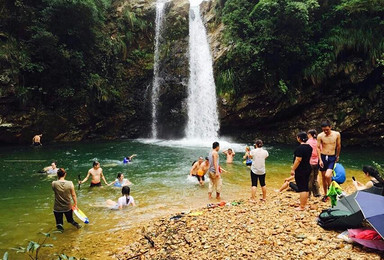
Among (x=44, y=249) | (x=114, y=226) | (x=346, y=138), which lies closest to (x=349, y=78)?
(x=346, y=138)

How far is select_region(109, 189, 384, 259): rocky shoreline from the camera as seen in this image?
380 cm

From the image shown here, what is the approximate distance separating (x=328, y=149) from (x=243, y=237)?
11.3ft

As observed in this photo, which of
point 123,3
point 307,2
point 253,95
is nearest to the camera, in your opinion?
point 307,2

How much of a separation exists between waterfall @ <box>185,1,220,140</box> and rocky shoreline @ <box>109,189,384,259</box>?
A: 15.1 m

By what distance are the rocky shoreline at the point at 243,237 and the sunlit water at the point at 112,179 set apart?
4.51ft

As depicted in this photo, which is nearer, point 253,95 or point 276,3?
point 276,3

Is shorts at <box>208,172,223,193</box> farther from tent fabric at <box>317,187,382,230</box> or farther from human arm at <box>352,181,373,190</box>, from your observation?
human arm at <box>352,181,373,190</box>

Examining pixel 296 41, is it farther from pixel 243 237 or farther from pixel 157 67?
pixel 243 237

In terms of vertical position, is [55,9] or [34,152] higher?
[55,9]

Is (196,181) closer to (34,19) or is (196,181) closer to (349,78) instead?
(349,78)

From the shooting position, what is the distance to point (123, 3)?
24.8 meters

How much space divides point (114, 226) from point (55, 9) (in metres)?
18.6

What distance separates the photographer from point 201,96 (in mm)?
21688

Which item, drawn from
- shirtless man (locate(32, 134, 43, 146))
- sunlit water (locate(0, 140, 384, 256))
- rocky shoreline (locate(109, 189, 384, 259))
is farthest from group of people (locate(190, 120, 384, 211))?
shirtless man (locate(32, 134, 43, 146))
